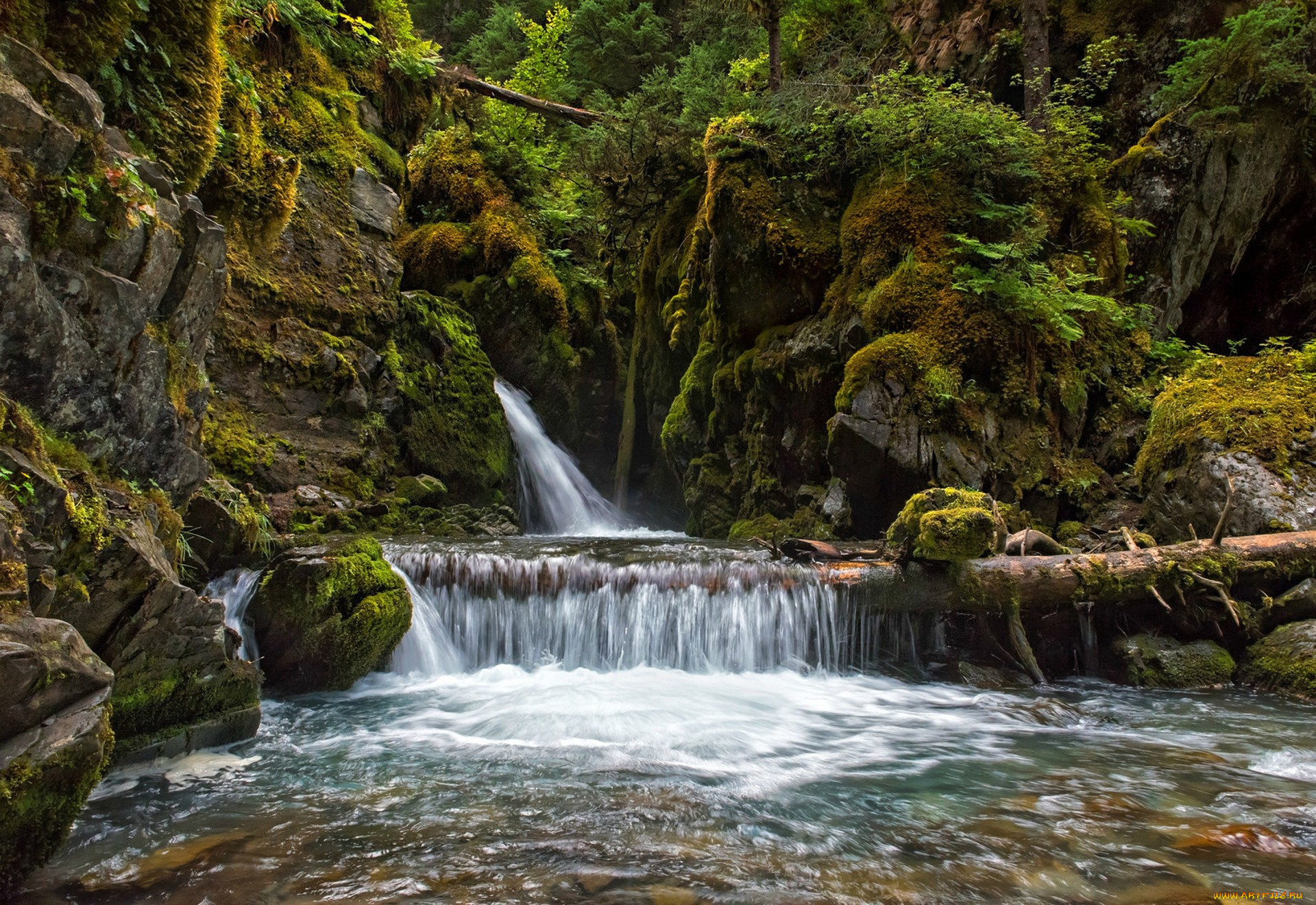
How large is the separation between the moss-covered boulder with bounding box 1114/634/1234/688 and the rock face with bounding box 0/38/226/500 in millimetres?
7879

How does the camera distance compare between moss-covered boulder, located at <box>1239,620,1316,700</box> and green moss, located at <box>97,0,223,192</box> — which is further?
moss-covered boulder, located at <box>1239,620,1316,700</box>

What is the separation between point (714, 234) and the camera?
11.0m

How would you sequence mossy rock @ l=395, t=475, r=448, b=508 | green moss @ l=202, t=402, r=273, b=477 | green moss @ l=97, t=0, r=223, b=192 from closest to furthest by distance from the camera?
green moss @ l=97, t=0, r=223, b=192, green moss @ l=202, t=402, r=273, b=477, mossy rock @ l=395, t=475, r=448, b=508

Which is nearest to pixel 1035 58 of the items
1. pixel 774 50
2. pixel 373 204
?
pixel 774 50

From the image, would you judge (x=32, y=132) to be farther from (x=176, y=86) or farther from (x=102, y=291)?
(x=176, y=86)

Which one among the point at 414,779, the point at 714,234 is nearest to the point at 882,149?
the point at 714,234

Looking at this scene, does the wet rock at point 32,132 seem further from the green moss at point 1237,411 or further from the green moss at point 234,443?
the green moss at point 1237,411

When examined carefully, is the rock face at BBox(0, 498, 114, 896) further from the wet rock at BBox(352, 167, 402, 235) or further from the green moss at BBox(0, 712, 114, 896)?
the wet rock at BBox(352, 167, 402, 235)

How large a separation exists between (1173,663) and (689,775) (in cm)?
479

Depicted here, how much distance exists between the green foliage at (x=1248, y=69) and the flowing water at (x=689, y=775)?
1039 cm

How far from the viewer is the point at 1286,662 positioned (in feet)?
18.5

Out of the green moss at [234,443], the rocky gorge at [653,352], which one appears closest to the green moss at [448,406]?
the rocky gorge at [653,352]

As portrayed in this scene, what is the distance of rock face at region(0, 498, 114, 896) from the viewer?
228 centimetres

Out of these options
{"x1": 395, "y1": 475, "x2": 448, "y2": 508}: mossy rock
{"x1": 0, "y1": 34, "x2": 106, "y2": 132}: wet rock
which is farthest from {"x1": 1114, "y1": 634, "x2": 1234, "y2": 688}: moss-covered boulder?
{"x1": 395, "y1": 475, "x2": 448, "y2": 508}: mossy rock
